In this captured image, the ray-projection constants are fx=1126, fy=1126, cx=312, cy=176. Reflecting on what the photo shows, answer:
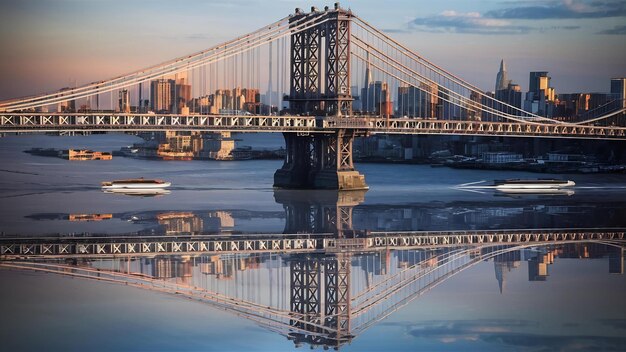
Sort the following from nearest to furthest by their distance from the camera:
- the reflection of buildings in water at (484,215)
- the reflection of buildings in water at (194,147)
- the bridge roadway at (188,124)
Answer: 1. the reflection of buildings in water at (484,215)
2. the bridge roadway at (188,124)
3. the reflection of buildings in water at (194,147)

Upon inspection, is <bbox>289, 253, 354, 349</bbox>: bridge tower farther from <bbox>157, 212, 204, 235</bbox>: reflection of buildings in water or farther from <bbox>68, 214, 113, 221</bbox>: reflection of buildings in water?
<bbox>68, 214, 113, 221</bbox>: reflection of buildings in water

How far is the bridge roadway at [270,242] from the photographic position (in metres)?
28.6

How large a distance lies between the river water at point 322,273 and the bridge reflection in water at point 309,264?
100 millimetres

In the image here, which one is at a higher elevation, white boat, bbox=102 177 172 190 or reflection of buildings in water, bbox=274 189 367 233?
white boat, bbox=102 177 172 190

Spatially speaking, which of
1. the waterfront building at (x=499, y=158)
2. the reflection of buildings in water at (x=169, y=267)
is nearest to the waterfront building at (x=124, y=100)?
the reflection of buildings in water at (x=169, y=267)

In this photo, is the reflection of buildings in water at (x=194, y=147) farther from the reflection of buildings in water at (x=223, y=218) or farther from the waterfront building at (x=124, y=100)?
the reflection of buildings in water at (x=223, y=218)

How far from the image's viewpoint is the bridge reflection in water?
20922mm

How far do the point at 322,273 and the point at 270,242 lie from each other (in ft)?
19.5

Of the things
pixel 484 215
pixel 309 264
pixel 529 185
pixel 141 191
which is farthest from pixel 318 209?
pixel 529 185

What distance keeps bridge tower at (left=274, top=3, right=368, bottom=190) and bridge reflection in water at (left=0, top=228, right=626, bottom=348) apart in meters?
19.0

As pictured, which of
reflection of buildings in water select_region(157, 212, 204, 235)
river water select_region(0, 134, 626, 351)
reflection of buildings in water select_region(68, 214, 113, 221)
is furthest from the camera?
reflection of buildings in water select_region(68, 214, 113, 221)

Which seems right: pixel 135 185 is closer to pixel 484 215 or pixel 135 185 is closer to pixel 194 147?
pixel 484 215

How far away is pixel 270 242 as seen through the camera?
101ft

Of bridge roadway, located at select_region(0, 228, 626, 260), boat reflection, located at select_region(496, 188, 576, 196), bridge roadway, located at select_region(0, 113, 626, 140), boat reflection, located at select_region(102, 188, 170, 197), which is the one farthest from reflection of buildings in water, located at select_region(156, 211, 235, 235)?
boat reflection, located at select_region(496, 188, 576, 196)
